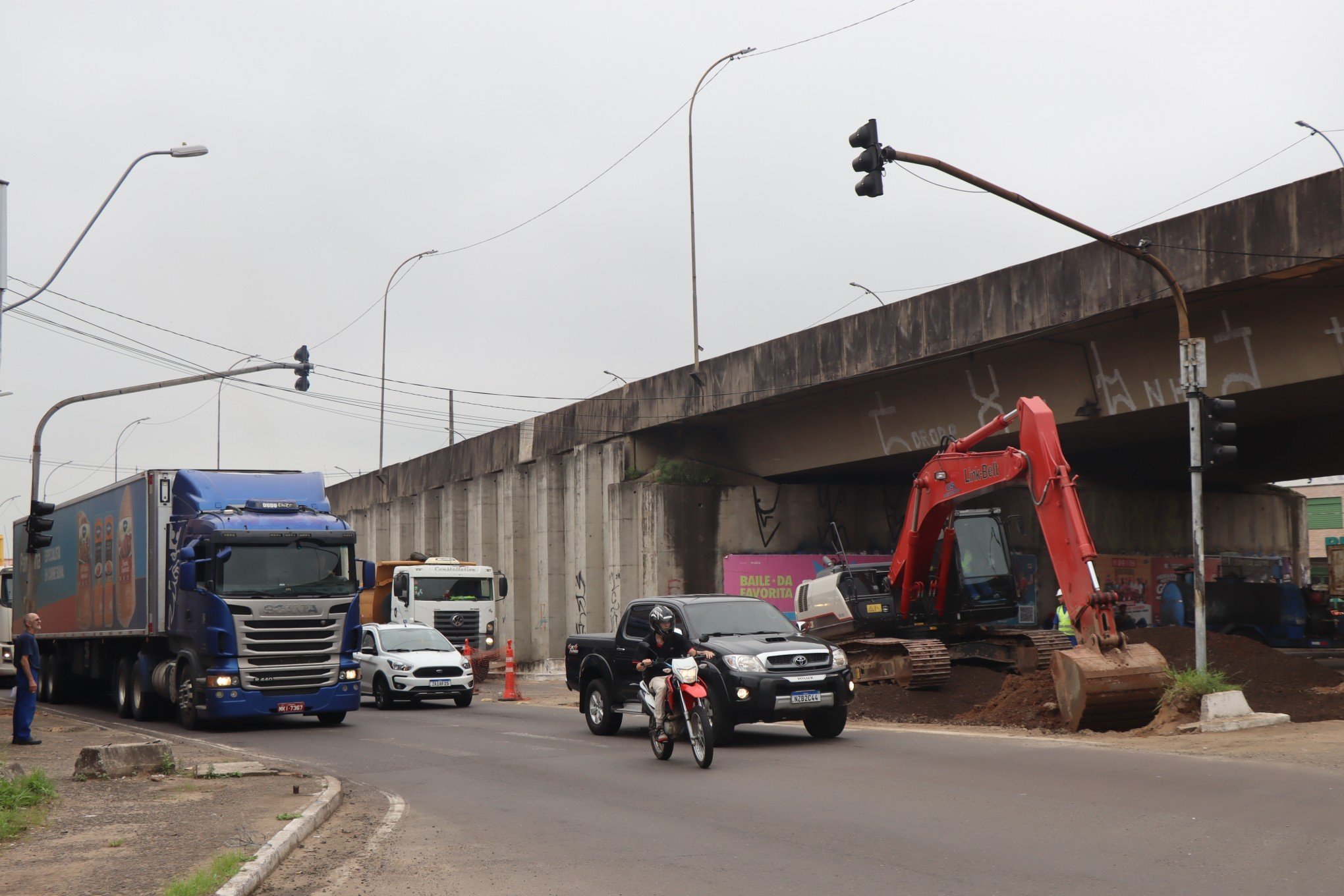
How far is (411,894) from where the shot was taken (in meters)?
7.61

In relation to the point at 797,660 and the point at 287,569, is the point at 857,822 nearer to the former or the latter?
the point at 797,660

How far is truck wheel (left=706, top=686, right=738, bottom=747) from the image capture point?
597 inches

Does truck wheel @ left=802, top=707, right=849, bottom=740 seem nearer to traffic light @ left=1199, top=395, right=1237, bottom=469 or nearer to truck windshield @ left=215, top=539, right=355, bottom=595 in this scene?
traffic light @ left=1199, top=395, right=1237, bottom=469

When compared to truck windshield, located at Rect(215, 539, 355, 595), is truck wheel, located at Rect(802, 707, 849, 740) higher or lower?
lower

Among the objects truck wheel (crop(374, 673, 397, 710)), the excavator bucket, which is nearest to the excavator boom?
the excavator bucket

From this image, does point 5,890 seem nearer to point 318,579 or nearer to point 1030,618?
point 318,579

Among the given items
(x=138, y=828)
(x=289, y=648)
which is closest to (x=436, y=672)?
(x=289, y=648)

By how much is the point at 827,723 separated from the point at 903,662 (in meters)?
4.87

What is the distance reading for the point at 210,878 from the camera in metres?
7.59

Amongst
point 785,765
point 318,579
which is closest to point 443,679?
point 318,579

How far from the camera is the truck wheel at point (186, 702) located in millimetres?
20000

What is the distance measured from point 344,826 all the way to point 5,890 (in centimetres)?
320

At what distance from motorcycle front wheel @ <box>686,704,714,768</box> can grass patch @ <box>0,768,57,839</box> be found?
6157mm

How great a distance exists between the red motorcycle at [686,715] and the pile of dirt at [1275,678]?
8.50 m
